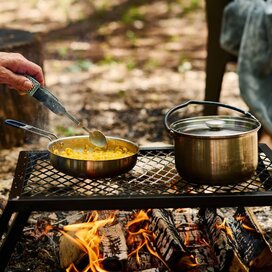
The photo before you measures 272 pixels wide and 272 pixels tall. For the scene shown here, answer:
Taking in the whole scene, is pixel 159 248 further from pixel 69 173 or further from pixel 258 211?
pixel 258 211

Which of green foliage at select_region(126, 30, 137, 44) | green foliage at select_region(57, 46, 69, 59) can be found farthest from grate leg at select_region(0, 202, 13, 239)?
green foliage at select_region(126, 30, 137, 44)

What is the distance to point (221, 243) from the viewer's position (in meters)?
3.00

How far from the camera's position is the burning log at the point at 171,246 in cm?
290

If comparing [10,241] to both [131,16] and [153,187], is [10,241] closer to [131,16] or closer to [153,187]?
[153,187]

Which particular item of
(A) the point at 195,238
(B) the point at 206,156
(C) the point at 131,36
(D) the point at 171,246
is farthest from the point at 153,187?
(C) the point at 131,36

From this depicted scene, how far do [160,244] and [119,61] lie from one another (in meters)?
5.50

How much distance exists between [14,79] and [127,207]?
0.79m

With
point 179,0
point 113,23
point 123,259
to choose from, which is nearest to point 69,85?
point 113,23

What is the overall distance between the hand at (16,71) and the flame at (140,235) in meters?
0.87

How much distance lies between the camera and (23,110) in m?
5.46

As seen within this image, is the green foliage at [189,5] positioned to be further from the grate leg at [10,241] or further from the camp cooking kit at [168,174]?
the grate leg at [10,241]

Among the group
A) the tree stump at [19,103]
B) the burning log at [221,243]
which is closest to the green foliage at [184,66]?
the tree stump at [19,103]

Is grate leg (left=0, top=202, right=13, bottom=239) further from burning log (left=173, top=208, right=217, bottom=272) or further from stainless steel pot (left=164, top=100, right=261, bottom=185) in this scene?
burning log (left=173, top=208, right=217, bottom=272)

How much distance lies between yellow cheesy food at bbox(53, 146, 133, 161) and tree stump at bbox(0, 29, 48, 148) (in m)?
2.38
